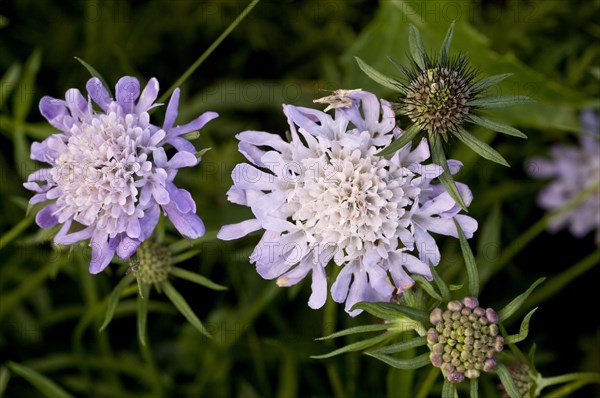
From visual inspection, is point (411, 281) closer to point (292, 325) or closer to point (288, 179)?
point (288, 179)

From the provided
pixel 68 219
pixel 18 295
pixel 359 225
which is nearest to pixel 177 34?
pixel 18 295

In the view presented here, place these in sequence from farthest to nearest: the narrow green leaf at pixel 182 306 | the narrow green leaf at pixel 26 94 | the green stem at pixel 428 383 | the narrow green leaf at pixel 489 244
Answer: the narrow green leaf at pixel 26 94 < the narrow green leaf at pixel 489 244 < the green stem at pixel 428 383 < the narrow green leaf at pixel 182 306

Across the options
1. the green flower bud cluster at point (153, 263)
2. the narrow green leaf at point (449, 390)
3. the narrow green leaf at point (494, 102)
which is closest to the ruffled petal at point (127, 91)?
the green flower bud cluster at point (153, 263)

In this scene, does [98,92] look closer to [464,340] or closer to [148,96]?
[148,96]

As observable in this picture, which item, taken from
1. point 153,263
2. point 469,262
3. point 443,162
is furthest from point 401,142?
point 153,263

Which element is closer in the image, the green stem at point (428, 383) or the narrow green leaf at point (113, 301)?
the narrow green leaf at point (113, 301)

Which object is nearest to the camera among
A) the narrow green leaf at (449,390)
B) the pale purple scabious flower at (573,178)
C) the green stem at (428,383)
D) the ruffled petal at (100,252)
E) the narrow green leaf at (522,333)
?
the narrow green leaf at (522,333)

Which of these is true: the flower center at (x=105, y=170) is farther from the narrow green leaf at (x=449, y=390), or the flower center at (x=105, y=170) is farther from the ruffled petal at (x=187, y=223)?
the narrow green leaf at (x=449, y=390)
